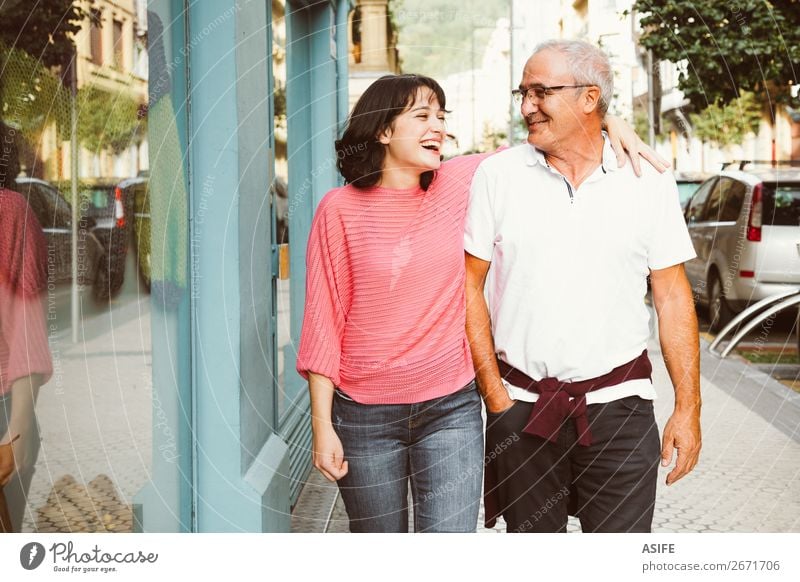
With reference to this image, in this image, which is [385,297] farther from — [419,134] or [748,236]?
[748,236]

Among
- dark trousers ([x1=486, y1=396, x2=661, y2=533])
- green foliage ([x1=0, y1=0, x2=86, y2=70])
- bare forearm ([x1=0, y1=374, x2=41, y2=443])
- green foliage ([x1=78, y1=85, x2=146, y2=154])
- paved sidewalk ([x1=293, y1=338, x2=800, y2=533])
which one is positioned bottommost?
paved sidewalk ([x1=293, y1=338, x2=800, y2=533])

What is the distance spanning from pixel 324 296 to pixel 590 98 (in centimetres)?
80

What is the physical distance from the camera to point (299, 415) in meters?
5.01

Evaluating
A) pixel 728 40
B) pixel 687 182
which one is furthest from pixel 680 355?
pixel 687 182

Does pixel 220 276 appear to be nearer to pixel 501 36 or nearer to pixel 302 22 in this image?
pixel 501 36

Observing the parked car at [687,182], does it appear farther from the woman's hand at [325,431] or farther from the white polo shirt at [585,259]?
the woman's hand at [325,431]

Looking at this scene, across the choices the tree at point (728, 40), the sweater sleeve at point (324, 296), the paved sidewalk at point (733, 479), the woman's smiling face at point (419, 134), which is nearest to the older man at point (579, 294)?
the woman's smiling face at point (419, 134)

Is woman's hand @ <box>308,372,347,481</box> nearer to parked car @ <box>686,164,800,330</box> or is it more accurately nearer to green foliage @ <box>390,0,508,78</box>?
green foliage @ <box>390,0,508,78</box>

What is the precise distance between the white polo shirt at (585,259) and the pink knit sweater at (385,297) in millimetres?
154

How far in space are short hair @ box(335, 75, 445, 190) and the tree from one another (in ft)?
11.5

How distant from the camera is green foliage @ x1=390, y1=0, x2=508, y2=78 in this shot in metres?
3.52
